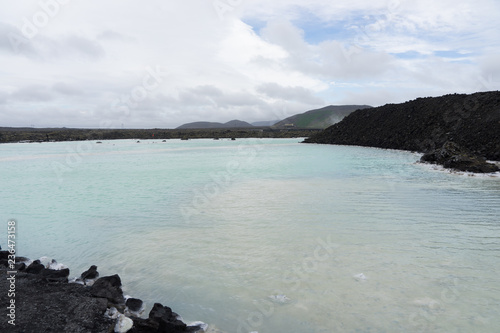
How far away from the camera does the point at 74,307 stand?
5.05 meters

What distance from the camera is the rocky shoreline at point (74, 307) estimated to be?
180 inches

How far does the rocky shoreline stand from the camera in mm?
4578

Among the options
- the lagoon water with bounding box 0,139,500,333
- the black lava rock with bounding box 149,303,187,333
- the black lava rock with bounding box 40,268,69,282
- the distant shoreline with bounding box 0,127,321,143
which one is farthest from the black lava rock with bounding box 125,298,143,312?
the distant shoreline with bounding box 0,127,321,143

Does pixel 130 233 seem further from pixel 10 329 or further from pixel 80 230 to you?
pixel 10 329

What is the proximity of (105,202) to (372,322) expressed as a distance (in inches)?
498

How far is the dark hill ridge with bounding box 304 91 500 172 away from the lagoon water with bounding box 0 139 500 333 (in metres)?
17.0

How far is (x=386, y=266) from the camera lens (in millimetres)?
6672

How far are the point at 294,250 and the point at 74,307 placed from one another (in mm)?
4835

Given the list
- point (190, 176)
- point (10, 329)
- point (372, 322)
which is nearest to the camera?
point (10, 329)

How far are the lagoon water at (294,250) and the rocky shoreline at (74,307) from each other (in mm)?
480

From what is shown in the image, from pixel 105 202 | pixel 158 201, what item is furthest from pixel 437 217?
pixel 105 202

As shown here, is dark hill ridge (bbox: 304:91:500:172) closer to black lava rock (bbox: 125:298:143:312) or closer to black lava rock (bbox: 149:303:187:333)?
black lava rock (bbox: 149:303:187:333)

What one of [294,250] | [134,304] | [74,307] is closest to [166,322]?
[134,304]

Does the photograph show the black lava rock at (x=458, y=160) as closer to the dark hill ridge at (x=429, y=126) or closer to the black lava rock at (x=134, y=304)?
the dark hill ridge at (x=429, y=126)
